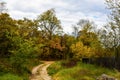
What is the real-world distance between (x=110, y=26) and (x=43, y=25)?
3843 centimetres

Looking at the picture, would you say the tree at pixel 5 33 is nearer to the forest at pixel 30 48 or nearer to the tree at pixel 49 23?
the forest at pixel 30 48

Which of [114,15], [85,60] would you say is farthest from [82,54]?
[114,15]

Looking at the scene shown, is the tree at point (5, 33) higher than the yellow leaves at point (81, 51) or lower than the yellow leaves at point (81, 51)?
higher

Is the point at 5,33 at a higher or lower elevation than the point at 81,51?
higher

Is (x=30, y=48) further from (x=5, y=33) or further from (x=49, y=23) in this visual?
(x=49, y=23)

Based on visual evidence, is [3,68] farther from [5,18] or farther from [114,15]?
[114,15]

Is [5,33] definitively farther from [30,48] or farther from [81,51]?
[81,51]

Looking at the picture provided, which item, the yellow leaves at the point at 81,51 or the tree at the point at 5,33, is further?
the yellow leaves at the point at 81,51

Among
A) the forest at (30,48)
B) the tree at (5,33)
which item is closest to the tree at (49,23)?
the forest at (30,48)

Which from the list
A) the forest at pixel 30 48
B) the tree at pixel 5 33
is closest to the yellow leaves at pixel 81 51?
the forest at pixel 30 48

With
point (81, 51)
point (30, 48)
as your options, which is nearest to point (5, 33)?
point (30, 48)

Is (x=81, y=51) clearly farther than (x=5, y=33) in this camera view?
Yes

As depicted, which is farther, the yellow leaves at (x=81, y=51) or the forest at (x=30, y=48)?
the yellow leaves at (x=81, y=51)

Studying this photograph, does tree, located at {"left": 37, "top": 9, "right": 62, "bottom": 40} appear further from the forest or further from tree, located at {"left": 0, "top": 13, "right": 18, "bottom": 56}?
tree, located at {"left": 0, "top": 13, "right": 18, "bottom": 56}
